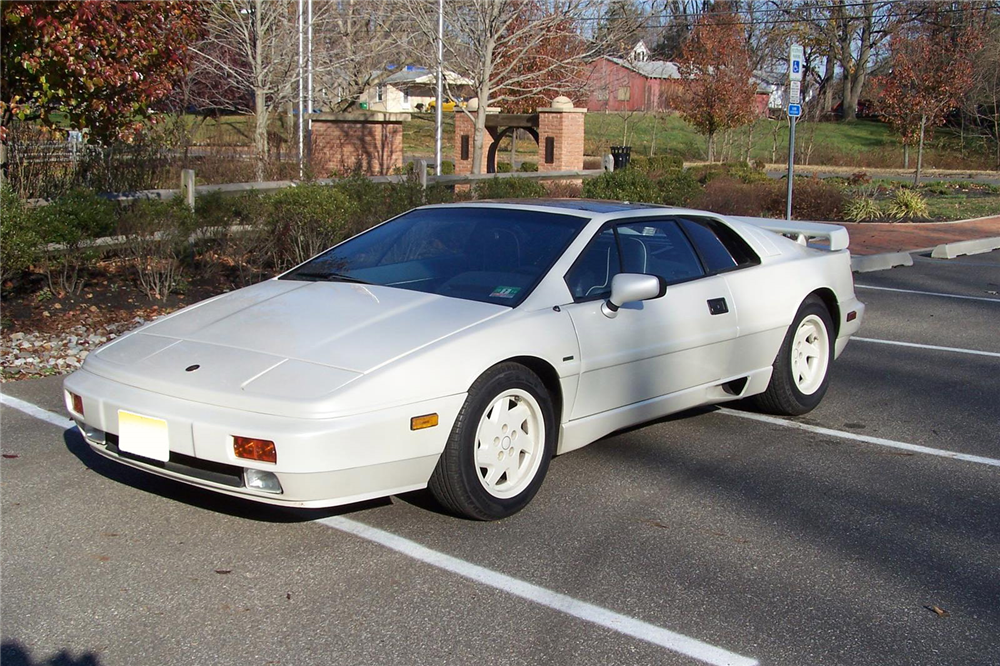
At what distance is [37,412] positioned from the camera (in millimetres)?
6523

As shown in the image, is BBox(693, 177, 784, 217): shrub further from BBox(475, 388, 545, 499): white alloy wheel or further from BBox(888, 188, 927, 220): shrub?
BBox(475, 388, 545, 499): white alloy wheel

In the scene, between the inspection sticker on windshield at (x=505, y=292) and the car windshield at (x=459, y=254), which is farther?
the car windshield at (x=459, y=254)

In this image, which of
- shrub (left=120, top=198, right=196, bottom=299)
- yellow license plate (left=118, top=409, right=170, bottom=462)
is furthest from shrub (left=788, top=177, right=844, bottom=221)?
yellow license plate (left=118, top=409, right=170, bottom=462)

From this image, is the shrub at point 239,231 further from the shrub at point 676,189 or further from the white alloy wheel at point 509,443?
the shrub at point 676,189

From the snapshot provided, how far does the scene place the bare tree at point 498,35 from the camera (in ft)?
66.7

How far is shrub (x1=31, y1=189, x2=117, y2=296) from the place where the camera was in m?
8.90

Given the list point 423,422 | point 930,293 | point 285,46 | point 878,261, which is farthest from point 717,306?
point 285,46

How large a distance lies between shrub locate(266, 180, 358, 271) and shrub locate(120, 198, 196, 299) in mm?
973

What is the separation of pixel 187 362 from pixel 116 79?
534 cm

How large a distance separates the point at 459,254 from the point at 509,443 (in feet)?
4.06

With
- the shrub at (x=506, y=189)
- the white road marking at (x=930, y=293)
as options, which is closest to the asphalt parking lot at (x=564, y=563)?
the white road marking at (x=930, y=293)

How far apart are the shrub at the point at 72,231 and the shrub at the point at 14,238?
6.8 inches

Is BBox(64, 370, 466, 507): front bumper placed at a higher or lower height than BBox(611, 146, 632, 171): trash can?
lower

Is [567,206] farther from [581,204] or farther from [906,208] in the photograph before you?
[906,208]
